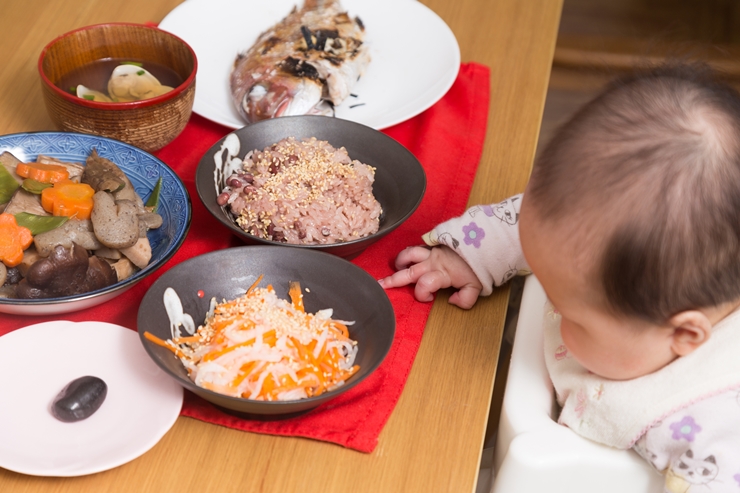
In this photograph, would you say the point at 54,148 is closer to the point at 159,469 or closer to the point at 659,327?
→ the point at 159,469

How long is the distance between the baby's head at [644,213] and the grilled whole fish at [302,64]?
2.53 ft

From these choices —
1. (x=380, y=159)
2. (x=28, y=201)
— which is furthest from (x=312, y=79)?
(x=28, y=201)

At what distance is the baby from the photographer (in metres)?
0.80

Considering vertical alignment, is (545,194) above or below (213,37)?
above

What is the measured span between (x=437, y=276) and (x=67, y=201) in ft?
2.05

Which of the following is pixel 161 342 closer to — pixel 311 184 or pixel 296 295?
pixel 296 295

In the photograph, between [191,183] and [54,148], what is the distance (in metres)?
0.26

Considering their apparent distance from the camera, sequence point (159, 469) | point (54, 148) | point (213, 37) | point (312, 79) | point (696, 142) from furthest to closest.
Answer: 1. point (213, 37)
2. point (312, 79)
3. point (54, 148)
4. point (159, 469)
5. point (696, 142)

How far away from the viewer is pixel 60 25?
1.82 meters

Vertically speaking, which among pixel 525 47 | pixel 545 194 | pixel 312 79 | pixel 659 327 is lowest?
pixel 525 47

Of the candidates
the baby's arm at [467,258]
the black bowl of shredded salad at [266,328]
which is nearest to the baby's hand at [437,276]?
the baby's arm at [467,258]

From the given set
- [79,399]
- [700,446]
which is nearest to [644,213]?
[700,446]

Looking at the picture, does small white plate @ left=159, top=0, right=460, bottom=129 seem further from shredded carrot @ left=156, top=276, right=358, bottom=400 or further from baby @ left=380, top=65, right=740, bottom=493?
baby @ left=380, top=65, right=740, bottom=493

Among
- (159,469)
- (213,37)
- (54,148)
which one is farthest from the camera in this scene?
(213,37)
